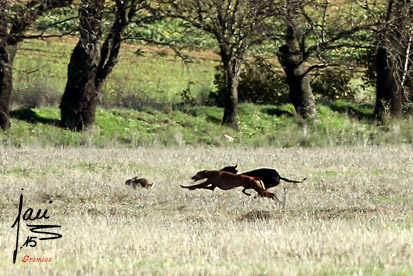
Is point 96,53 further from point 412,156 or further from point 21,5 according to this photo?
point 412,156

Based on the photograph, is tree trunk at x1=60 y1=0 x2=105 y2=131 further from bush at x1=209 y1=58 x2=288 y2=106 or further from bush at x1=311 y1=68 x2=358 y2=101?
bush at x1=311 y1=68 x2=358 y2=101

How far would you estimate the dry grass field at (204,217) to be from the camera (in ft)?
21.1

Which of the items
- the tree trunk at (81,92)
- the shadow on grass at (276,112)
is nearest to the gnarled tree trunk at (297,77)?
the shadow on grass at (276,112)

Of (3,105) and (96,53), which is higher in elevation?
(96,53)

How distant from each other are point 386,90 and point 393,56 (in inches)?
84.7

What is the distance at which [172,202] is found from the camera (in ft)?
32.9

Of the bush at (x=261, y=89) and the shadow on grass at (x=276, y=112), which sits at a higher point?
the bush at (x=261, y=89)

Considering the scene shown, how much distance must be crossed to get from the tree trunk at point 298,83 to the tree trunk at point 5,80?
7328mm

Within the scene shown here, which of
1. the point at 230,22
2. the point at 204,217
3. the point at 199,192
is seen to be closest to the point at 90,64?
the point at 230,22

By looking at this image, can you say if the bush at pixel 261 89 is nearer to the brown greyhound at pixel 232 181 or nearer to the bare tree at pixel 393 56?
the bare tree at pixel 393 56

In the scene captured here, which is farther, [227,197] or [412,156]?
[412,156]

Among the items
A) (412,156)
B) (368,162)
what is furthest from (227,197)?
(412,156)

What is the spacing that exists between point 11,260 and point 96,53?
14.3 metres

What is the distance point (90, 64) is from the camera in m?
20.5
